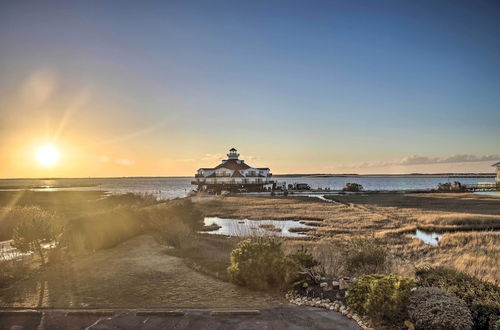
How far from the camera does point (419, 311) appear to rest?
7809 mm

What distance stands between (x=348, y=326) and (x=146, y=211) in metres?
23.5

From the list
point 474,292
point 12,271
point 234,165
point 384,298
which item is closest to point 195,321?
point 384,298

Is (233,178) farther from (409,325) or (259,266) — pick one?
(409,325)

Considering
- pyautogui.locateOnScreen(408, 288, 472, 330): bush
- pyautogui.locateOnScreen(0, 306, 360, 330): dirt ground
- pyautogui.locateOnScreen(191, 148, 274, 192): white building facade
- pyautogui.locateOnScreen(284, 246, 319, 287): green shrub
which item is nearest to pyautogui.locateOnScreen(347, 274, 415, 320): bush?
pyautogui.locateOnScreen(408, 288, 472, 330): bush

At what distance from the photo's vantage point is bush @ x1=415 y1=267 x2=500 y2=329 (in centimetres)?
755

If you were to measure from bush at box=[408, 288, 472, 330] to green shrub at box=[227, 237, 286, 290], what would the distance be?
14.7 feet

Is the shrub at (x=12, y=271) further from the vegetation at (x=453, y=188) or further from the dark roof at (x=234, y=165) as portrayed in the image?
the vegetation at (x=453, y=188)

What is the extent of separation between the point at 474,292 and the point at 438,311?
1583mm

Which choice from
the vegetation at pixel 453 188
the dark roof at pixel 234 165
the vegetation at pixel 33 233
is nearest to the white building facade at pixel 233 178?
the dark roof at pixel 234 165

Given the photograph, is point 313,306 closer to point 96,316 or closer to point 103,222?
point 96,316

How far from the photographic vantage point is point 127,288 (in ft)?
38.0

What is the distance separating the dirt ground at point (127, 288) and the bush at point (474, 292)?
4.66 m

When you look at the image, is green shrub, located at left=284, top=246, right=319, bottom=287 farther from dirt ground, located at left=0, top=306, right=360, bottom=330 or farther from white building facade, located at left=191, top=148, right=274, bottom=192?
white building facade, located at left=191, top=148, right=274, bottom=192

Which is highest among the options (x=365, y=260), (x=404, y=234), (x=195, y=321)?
(x=365, y=260)
